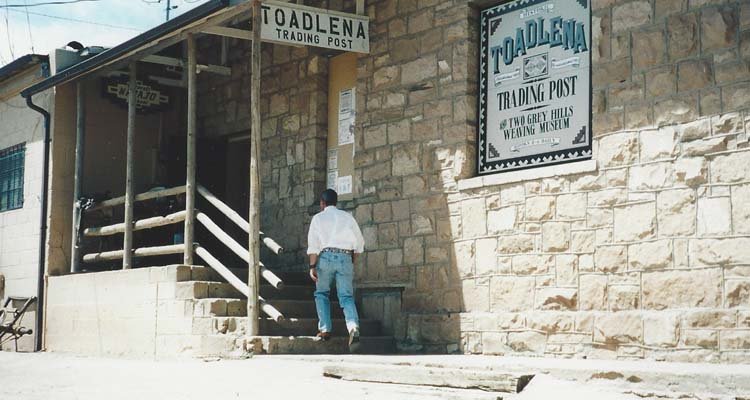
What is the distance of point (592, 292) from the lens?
929 cm

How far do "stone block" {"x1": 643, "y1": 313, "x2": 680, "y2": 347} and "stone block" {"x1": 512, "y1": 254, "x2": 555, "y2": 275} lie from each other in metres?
1.22

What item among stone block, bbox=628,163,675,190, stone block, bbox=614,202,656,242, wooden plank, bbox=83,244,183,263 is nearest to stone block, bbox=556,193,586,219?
stone block, bbox=614,202,656,242

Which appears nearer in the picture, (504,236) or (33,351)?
(504,236)

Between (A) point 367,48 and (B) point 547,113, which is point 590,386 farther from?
(A) point 367,48

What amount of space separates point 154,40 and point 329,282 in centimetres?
419

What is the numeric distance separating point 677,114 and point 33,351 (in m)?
9.70

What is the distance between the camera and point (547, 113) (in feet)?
33.3

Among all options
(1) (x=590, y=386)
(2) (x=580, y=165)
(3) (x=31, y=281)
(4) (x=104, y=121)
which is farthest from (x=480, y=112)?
(3) (x=31, y=281)

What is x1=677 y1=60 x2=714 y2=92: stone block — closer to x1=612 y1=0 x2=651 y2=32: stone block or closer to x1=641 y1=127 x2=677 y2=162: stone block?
x1=641 y1=127 x2=677 y2=162: stone block

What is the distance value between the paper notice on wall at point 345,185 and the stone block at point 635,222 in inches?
161

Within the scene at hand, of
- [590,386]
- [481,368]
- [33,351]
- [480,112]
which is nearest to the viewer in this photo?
[590,386]

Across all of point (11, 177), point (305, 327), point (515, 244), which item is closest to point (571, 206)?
point (515, 244)

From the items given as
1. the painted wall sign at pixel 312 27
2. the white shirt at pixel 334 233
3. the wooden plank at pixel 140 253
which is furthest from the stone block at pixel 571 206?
the wooden plank at pixel 140 253

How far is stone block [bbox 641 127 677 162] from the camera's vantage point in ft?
28.9
